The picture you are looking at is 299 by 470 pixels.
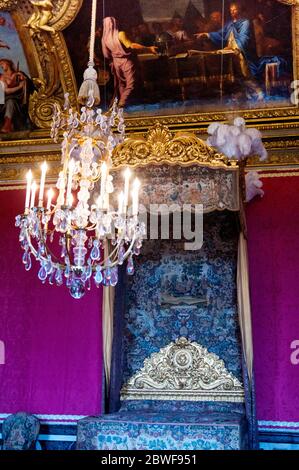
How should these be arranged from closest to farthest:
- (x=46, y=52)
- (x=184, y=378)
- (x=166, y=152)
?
(x=166, y=152) < (x=184, y=378) < (x=46, y=52)

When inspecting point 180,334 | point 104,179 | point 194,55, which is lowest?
point 180,334

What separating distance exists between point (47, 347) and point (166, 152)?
320cm

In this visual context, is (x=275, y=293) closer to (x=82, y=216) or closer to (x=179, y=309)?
(x=179, y=309)

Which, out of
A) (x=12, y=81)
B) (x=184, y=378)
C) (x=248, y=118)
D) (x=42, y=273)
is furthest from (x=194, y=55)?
(x=184, y=378)

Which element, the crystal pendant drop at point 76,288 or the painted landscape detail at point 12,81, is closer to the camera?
the crystal pendant drop at point 76,288

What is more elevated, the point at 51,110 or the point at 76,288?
the point at 51,110

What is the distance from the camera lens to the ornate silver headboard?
6.01m

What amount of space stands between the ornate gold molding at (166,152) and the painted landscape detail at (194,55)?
168cm

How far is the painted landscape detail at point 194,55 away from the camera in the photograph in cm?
619

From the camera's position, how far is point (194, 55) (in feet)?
Answer: 21.5

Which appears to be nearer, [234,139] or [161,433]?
[161,433]

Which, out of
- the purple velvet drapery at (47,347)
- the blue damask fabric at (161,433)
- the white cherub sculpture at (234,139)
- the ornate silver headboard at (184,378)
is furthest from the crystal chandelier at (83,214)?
the purple velvet drapery at (47,347)

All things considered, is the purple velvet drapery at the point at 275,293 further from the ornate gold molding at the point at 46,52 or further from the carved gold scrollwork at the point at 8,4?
the carved gold scrollwork at the point at 8,4
